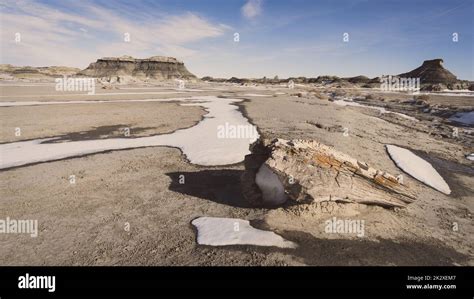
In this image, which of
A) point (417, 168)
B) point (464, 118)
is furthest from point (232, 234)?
point (464, 118)

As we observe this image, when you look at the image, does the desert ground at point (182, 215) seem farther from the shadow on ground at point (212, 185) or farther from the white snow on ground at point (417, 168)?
the white snow on ground at point (417, 168)

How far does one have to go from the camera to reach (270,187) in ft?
33.0

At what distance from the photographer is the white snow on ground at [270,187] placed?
9852 millimetres

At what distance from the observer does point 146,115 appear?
29625 millimetres

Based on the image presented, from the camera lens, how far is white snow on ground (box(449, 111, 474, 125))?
33106mm

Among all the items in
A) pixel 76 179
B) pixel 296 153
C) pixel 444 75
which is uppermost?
pixel 444 75

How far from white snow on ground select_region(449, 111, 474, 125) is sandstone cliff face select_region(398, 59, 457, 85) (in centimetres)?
9998

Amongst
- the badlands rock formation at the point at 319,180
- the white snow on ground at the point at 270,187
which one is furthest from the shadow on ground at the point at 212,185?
the badlands rock formation at the point at 319,180

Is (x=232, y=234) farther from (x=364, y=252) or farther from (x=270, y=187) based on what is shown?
(x=364, y=252)

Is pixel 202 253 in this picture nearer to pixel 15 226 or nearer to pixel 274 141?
pixel 274 141

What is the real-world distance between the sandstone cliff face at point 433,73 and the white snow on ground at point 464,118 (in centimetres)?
9998
